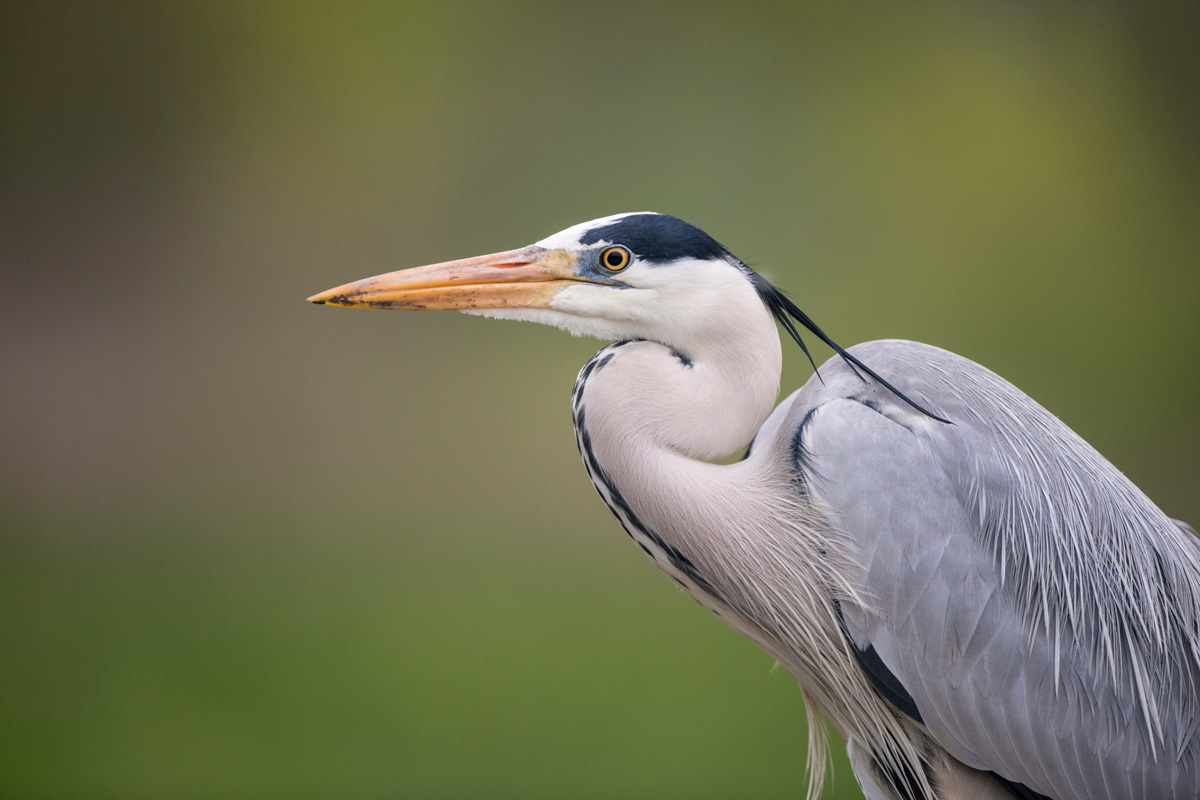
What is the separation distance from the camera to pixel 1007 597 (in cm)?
109

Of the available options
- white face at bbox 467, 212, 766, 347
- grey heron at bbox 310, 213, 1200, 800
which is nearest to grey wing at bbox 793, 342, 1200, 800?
grey heron at bbox 310, 213, 1200, 800

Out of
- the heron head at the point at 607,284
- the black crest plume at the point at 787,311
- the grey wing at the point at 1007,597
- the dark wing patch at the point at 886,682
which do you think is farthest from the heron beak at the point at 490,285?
the dark wing patch at the point at 886,682

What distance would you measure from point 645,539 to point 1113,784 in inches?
25.2

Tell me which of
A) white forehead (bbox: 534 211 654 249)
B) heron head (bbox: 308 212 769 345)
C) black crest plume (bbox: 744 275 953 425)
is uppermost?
white forehead (bbox: 534 211 654 249)

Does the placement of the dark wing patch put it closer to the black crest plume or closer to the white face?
the black crest plume

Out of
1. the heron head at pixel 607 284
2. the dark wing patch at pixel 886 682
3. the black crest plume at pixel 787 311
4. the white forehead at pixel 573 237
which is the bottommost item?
the dark wing patch at pixel 886 682

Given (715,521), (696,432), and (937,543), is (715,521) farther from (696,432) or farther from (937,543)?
(937,543)

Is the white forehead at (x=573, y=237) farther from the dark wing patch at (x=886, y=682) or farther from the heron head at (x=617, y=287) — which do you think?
the dark wing patch at (x=886, y=682)

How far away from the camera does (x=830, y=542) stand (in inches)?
42.6

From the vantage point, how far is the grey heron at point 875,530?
1.06m

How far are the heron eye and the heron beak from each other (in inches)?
1.5

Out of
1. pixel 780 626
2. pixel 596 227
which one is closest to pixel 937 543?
pixel 780 626

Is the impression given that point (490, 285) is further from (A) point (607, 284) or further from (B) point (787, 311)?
(B) point (787, 311)

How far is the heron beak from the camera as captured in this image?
1.09 meters
